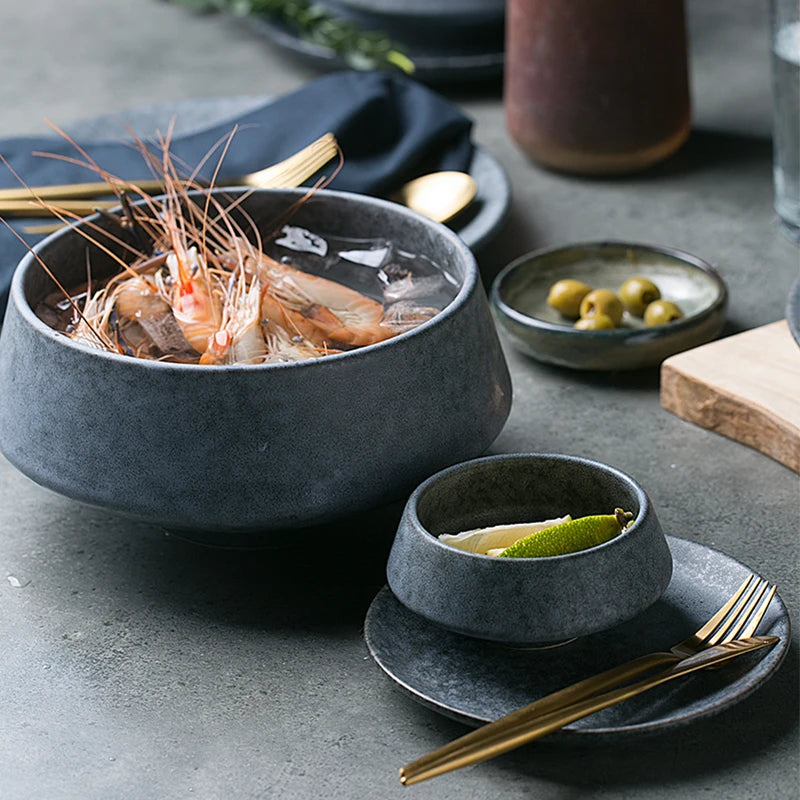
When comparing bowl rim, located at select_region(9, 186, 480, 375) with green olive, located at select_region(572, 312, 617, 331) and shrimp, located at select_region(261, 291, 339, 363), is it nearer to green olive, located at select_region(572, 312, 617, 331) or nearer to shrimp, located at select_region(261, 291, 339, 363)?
shrimp, located at select_region(261, 291, 339, 363)

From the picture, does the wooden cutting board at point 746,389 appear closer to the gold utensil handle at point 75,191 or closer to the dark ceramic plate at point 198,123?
the dark ceramic plate at point 198,123

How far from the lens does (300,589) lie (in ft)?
2.11

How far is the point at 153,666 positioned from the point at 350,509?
0.37ft

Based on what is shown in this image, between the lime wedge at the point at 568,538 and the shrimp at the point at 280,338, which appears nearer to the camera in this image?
the lime wedge at the point at 568,538

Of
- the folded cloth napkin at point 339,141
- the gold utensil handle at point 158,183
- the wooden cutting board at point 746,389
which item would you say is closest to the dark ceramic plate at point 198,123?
the folded cloth napkin at point 339,141

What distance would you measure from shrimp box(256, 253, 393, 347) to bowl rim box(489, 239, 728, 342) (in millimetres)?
180

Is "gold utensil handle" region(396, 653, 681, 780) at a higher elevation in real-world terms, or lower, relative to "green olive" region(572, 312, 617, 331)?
higher

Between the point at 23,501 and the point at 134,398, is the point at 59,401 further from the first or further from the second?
the point at 23,501

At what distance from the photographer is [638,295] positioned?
902 mm

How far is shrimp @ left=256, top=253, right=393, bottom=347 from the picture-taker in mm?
662

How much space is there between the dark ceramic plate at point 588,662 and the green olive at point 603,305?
0.30 metres

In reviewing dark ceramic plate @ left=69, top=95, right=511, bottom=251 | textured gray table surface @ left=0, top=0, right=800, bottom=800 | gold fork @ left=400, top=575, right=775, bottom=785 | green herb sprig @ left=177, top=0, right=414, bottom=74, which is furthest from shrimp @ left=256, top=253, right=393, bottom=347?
green herb sprig @ left=177, top=0, right=414, bottom=74

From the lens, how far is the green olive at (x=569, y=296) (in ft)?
2.99

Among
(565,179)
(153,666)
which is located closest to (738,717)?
(153,666)
